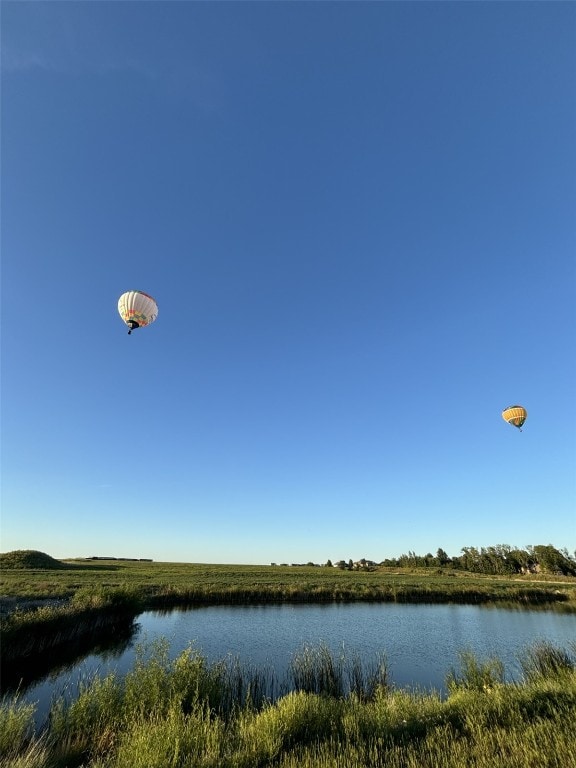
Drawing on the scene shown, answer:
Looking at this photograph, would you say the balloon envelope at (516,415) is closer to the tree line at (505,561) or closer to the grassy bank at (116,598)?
the grassy bank at (116,598)

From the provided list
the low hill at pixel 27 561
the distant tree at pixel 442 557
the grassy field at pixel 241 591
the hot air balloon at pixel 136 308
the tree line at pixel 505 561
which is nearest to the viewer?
the hot air balloon at pixel 136 308

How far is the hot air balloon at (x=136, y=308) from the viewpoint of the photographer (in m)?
19.9

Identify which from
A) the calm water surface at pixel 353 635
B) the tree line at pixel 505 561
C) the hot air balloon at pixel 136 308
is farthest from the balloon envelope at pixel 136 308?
the tree line at pixel 505 561

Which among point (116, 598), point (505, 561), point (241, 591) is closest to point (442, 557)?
point (505, 561)

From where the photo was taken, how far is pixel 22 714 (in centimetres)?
872

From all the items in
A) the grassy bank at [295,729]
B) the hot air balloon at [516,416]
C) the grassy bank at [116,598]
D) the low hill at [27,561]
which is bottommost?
the grassy bank at [295,729]

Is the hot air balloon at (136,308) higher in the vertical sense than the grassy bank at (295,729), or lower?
higher

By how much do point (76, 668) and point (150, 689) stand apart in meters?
11.9

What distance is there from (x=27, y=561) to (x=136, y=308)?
63.8m

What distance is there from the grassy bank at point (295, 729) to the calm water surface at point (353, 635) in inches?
136

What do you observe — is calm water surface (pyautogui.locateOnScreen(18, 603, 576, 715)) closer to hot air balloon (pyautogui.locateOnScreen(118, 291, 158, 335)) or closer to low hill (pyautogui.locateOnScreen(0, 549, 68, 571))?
hot air balloon (pyautogui.locateOnScreen(118, 291, 158, 335))

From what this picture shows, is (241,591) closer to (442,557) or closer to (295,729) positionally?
(295,729)

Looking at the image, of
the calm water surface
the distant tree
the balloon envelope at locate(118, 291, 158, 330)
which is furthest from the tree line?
the balloon envelope at locate(118, 291, 158, 330)

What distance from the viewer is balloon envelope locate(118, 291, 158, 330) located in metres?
19.9
